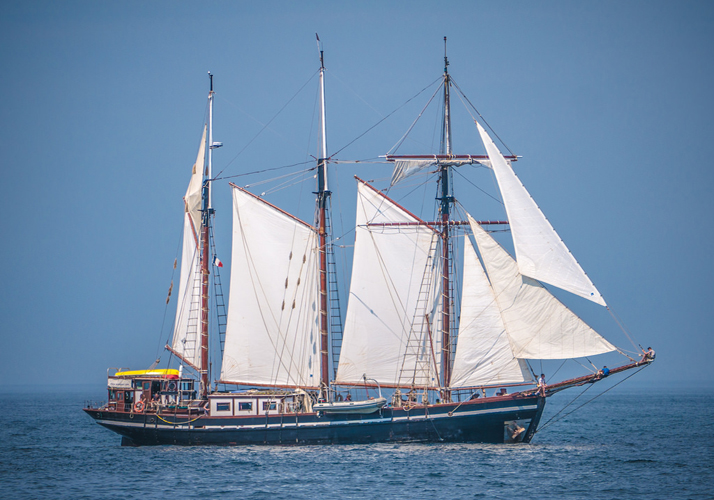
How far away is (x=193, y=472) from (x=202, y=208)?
22784 mm

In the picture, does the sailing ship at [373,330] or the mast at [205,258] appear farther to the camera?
the mast at [205,258]

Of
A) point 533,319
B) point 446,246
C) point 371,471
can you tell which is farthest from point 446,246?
point 371,471

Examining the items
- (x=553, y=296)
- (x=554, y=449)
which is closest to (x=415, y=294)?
(x=553, y=296)

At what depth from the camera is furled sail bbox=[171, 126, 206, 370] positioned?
59.8 metres

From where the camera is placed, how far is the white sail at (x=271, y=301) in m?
56.3

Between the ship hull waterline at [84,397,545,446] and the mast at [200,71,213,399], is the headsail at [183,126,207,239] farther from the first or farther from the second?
the ship hull waterline at [84,397,545,446]

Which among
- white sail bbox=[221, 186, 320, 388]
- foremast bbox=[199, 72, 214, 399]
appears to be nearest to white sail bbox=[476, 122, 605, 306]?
white sail bbox=[221, 186, 320, 388]

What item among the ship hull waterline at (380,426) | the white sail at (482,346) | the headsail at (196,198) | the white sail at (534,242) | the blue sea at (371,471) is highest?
the headsail at (196,198)

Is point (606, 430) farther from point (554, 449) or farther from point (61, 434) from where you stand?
point (61, 434)

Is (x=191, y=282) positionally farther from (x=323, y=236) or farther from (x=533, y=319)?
(x=533, y=319)

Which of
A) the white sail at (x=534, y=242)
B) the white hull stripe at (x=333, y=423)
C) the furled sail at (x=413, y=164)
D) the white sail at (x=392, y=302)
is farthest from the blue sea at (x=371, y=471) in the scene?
the furled sail at (x=413, y=164)

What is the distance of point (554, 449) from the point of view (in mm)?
52406

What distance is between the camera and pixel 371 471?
43438mm

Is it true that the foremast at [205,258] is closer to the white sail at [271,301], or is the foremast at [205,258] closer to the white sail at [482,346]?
the white sail at [271,301]
